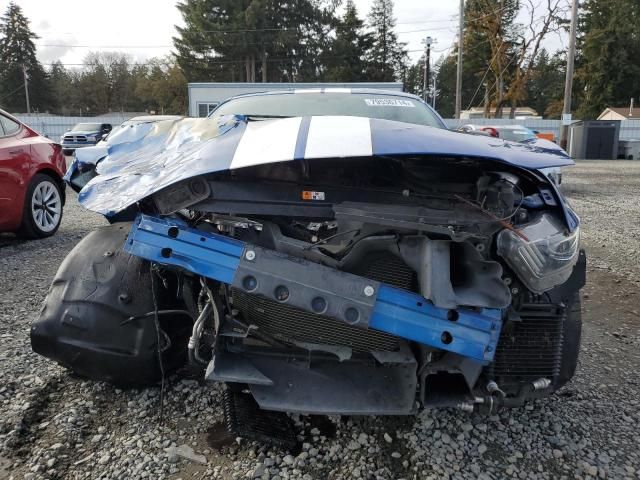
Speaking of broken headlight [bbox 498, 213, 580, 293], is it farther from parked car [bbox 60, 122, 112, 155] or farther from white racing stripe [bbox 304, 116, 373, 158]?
parked car [bbox 60, 122, 112, 155]

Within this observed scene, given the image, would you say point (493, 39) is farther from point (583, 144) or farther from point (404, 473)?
point (404, 473)

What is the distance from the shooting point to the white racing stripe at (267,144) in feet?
5.56

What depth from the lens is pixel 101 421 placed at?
2273 mm

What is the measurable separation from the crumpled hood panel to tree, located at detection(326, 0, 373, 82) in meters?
43.5

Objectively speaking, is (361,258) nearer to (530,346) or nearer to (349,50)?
(530,346)

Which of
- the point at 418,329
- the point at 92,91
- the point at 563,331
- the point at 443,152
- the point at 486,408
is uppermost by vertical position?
the point at 92,91

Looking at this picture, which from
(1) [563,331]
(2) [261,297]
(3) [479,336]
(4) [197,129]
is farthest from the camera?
(4) [197,129]

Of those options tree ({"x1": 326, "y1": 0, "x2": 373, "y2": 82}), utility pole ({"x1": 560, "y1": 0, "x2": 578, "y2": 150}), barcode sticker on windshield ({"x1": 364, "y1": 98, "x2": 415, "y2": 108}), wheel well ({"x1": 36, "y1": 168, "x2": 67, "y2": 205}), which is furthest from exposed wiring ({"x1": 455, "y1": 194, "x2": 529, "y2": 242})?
tree ({"x1": 326, "y1": 0, "x2": 373, "y2": 82})

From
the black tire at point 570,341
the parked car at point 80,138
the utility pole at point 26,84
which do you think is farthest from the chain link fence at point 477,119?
the utility pole at point 26,84

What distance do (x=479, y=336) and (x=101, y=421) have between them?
1.69 m

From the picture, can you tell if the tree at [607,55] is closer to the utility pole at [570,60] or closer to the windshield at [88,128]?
the utility pole at [570,60]

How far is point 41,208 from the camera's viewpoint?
5609 millimetres

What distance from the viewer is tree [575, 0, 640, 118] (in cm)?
4684

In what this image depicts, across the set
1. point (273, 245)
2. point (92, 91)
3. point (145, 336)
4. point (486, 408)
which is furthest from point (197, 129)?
point (92, 91)
